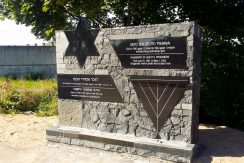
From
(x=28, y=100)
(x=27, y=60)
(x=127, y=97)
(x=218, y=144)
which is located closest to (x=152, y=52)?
(x=127, y=97)

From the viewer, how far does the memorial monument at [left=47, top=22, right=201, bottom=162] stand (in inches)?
209

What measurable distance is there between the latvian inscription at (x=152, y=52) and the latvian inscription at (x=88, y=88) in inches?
23.1

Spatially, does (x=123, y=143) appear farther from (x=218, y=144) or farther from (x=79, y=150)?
(x=218, y=144)

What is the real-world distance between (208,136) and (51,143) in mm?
3624

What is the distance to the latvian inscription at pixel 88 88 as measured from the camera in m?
6.02

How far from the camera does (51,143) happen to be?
6543 millimetres

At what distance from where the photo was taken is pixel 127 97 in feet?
19.3

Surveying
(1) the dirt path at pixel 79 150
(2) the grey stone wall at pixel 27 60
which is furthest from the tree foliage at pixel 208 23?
(2) the grey stone wall at pixel 27 60

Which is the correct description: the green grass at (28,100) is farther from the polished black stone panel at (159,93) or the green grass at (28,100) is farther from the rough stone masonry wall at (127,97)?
the polished black stone panel at (159,93)

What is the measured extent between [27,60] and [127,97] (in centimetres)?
1865

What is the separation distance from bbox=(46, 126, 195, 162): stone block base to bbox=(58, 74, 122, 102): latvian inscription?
731mm

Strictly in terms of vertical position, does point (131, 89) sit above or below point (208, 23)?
below

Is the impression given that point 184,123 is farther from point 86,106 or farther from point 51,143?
point 51,143

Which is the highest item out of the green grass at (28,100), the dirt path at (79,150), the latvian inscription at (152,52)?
the latvian inscription at (152,52)
